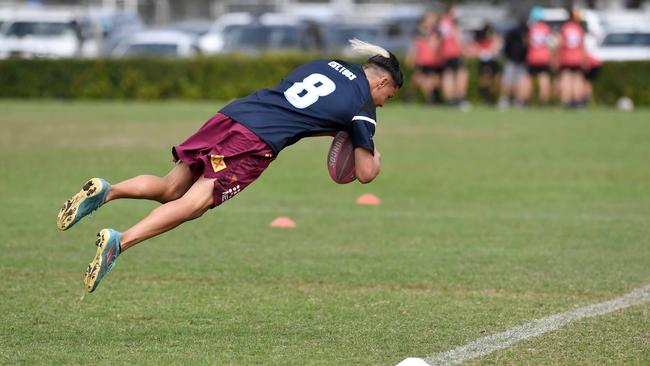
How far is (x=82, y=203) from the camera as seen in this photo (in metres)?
6.95

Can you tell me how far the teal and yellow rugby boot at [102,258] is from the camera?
643 centimetres

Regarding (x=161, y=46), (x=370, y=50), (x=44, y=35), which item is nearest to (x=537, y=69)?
(x=161, y=46)

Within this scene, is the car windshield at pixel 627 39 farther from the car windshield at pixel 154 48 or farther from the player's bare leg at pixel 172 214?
the player's bare leg at pixel 172 214

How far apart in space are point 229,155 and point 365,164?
826 mm

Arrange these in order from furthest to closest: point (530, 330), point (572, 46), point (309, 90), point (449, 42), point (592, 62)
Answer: point (449, 42) → point (592, 62) → point (572, 46) → point (309, 90) → point (530, 330)

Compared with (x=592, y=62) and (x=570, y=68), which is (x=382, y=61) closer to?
(x=570, y=68)

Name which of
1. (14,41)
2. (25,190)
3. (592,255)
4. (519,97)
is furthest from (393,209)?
(14,41)

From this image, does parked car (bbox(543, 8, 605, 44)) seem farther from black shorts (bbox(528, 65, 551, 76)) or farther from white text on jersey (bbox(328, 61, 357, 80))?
white text on jersey (bbox(328, 61, 357, 80))

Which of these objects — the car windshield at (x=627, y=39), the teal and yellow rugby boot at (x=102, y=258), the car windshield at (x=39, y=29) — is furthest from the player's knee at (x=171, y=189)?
the car windshield at (x=39, y=29)

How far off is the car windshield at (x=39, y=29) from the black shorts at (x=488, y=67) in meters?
14.9

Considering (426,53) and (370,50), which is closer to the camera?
(370,50)

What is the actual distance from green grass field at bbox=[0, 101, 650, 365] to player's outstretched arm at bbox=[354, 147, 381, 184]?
90 centimetres

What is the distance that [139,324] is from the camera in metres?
6.98

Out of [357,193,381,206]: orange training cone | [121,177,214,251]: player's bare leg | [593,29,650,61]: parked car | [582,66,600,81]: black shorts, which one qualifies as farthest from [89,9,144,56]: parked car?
[121,177,214,251]: player's bare leg
